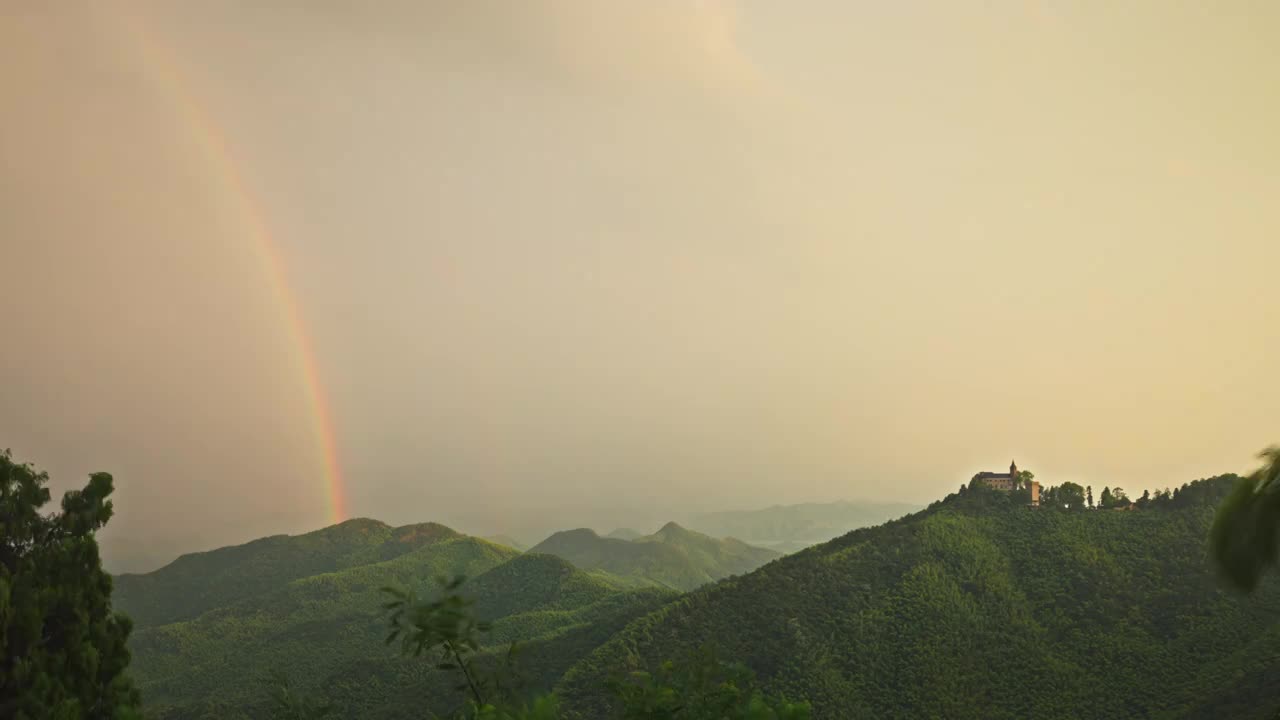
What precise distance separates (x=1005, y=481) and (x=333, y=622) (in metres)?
107

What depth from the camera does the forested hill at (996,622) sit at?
49.3m

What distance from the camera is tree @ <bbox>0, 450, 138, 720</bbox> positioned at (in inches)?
664

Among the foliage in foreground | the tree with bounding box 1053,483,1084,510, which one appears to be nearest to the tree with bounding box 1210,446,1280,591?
the foliage in foreground

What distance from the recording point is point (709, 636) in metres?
64.8

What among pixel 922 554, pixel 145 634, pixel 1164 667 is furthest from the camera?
pixel 145 634

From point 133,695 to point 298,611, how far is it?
138672 mm

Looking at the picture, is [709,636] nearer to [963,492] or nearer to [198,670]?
[963,492]

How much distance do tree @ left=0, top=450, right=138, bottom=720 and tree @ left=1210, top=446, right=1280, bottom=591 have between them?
69.3 ft

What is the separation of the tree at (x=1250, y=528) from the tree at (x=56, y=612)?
69.3 ft

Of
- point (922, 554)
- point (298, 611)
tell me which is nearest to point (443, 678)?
point (922, 554)

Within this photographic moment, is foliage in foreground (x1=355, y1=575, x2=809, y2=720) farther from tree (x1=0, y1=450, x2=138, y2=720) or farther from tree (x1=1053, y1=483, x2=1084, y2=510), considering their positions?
tree (x1=1053, y1=483, x2=1084, y2=510)

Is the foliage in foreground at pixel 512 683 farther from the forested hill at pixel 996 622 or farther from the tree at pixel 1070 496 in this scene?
the tree at pixel 1070 496

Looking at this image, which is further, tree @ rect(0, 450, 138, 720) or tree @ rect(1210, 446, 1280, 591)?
tree @ rect(0, 450, 138, 720)

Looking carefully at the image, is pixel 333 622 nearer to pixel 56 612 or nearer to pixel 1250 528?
pixel 56 612
